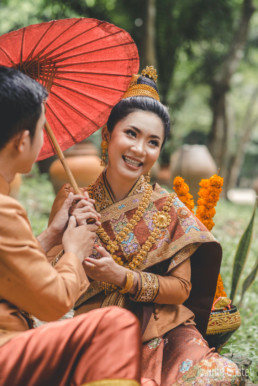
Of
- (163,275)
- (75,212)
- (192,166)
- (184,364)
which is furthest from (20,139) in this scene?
(192,166)

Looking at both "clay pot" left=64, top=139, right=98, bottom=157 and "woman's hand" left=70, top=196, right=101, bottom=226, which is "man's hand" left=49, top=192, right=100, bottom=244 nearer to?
"woman's hand" left=70, top=196, right=101, bottom=226

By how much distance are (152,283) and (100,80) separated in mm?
1130

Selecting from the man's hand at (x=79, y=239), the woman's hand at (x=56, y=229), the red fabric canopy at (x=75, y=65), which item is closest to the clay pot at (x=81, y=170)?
the red fabric canopy at (x=75, y=65)

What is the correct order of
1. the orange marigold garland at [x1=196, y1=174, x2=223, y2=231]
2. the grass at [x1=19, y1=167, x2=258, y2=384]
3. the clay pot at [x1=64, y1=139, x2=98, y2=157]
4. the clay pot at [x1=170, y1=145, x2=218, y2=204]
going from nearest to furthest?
the orange marigold garland at [x1=196, y1=174, x2=223, y2=231] → the grass at [x1=19, y1=167, x2=258, y2=384] → the clay pot at [x1=64, y1=139, x2=98, y2=157] → the clay pot at [x1=170, y1=145, x2=218, y2=204]

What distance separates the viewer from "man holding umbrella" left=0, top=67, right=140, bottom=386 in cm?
142

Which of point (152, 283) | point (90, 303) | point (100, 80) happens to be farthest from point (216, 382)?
point (100, 80)

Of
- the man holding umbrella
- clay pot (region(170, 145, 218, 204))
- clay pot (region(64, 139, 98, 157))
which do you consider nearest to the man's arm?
the man holding umbrella

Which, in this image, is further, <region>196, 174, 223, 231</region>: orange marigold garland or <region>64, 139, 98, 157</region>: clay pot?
<region>64, 139, 98, 157</region>: clay pot

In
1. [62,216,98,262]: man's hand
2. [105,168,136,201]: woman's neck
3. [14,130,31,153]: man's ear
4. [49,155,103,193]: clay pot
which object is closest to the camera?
[14,130,31,153]: man's ear

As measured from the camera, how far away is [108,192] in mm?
2357

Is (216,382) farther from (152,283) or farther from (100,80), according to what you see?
(100,80)

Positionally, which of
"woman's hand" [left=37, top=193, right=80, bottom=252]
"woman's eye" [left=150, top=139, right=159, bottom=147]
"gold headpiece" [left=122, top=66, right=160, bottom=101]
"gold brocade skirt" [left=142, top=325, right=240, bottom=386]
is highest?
"gold headpiece" [left=122, top=66, right=160, bottom=101]

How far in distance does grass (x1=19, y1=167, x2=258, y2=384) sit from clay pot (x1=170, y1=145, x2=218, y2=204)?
93 cm

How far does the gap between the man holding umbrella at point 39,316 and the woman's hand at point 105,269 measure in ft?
1.22
